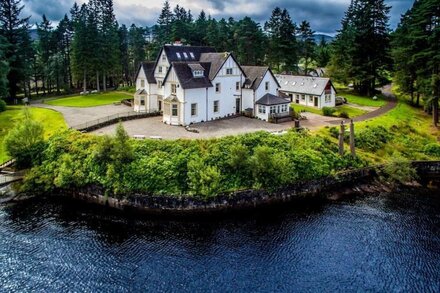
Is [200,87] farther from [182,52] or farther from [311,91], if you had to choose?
[311,91]

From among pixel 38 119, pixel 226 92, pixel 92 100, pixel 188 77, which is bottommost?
pixel 38 119

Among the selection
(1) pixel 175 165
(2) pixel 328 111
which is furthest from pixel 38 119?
(2) pixel 328 111

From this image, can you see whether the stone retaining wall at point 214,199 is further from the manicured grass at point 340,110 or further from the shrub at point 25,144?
the manicured grass at point 340,110

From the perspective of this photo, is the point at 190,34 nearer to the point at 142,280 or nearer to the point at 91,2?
the point at 91,2

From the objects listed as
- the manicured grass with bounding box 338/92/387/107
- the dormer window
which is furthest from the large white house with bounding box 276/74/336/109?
the dormer window

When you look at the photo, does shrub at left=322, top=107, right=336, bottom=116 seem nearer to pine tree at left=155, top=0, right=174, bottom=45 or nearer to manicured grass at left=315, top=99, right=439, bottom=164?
manicured grass at left=315, top=99, right=439, bottom=164

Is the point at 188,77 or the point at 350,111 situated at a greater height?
the point at 188,77
